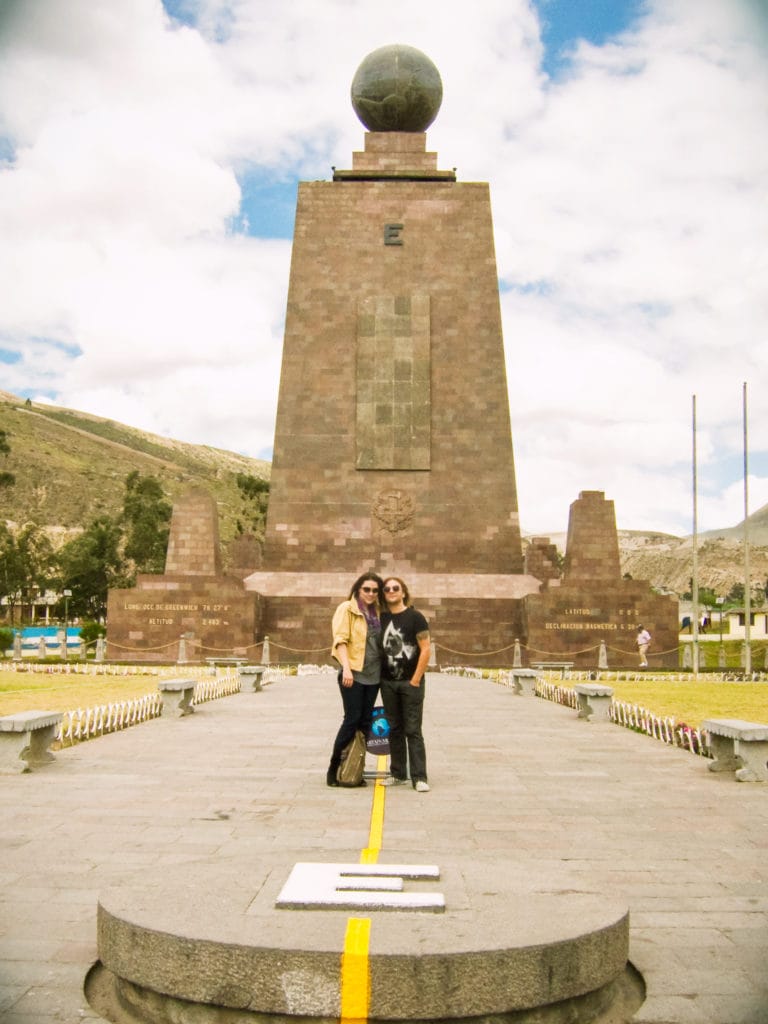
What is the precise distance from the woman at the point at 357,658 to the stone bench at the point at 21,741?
2.32 meters

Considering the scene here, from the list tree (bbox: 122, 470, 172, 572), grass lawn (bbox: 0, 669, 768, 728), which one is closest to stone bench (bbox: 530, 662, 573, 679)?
grass lawn (bbox: 0, 669, 768, 728)

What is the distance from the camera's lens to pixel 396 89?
26500mm

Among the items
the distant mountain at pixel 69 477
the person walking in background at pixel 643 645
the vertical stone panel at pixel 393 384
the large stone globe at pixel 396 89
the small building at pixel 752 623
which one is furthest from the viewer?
the distant mountain at pixel 69 477

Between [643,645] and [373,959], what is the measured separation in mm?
20844

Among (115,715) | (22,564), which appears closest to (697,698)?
(115,715)

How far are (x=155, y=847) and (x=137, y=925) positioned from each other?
2.11 m

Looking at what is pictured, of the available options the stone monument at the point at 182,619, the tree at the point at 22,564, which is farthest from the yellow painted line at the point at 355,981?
the tree at the point at 22,564

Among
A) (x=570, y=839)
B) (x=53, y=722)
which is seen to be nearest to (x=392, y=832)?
(x=570, y=839)

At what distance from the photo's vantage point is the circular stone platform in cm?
295

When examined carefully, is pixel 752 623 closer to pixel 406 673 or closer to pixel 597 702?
pixel 597 702

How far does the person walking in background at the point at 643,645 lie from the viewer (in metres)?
22.8

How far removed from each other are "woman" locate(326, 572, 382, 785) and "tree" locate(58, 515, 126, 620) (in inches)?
1778

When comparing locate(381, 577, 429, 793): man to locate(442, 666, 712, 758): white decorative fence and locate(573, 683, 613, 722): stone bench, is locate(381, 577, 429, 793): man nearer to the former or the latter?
locate(442, 666, 712, 758): white decorative fence

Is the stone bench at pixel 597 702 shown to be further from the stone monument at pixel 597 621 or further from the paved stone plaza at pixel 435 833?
the stone monument at pixel 597 621
